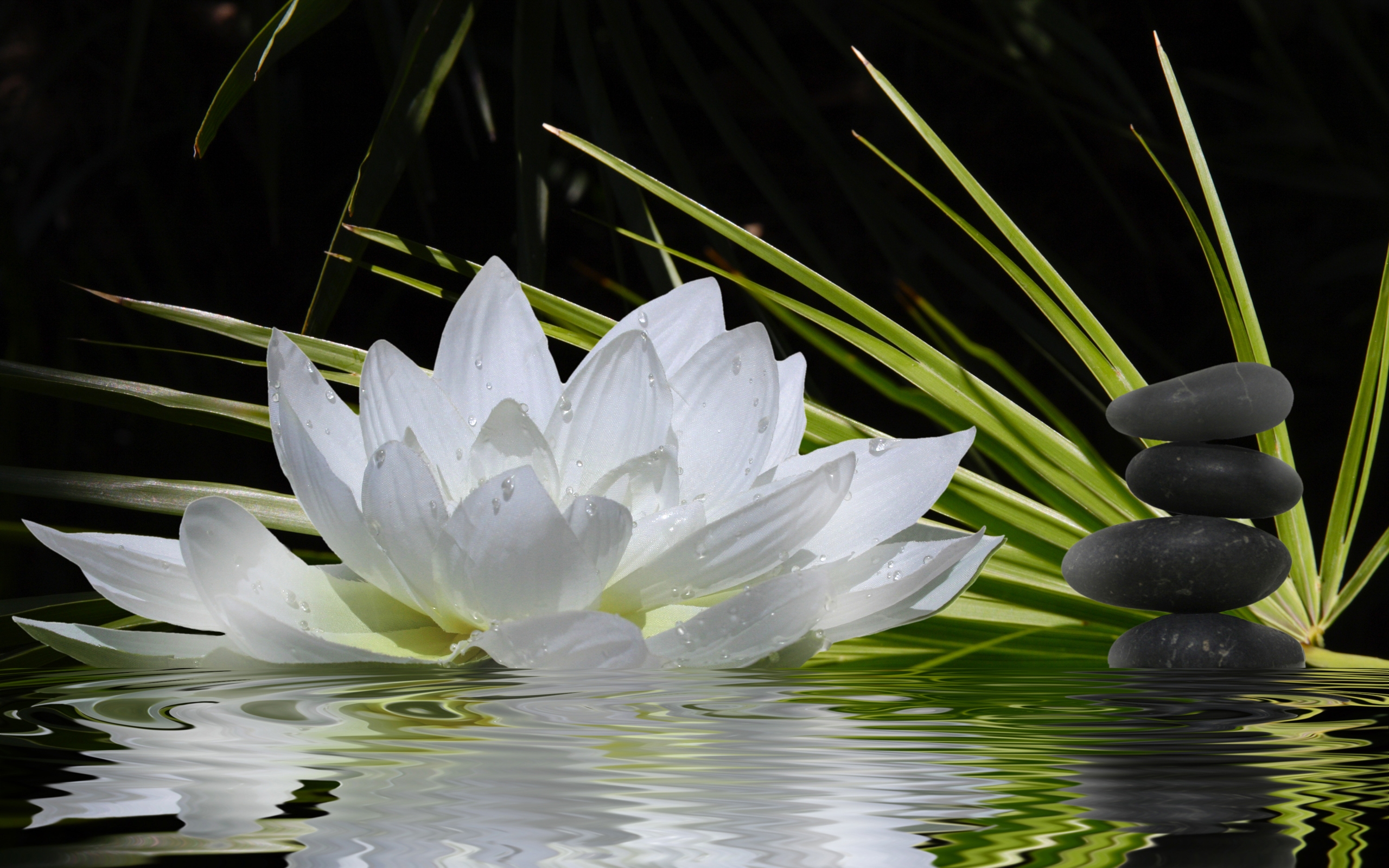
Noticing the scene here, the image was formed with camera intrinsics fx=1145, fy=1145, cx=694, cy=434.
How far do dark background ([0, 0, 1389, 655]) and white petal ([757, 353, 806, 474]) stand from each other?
21.7 inches

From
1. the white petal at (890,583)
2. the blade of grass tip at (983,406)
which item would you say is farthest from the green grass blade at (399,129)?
the white petal at (890,583)

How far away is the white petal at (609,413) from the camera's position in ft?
0.76

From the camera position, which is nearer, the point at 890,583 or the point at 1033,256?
the point at 890,583

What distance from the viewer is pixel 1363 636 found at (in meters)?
0.99

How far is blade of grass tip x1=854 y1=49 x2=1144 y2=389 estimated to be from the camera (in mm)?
345

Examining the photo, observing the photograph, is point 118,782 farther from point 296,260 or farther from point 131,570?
point 296,260

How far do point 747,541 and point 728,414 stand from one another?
1.4 inches

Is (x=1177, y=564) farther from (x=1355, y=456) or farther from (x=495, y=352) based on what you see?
(x=495, y=352)

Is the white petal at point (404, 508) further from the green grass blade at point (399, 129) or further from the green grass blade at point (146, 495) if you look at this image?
the green grass blade at point (399, 129)

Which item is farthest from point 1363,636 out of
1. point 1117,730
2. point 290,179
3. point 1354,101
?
point 290,179

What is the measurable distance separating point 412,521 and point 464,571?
0.01 meters

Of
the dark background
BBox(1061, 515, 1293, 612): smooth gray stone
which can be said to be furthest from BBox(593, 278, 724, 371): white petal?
the dark background

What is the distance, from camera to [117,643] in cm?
22

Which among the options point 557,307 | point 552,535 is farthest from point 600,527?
point 557,307
